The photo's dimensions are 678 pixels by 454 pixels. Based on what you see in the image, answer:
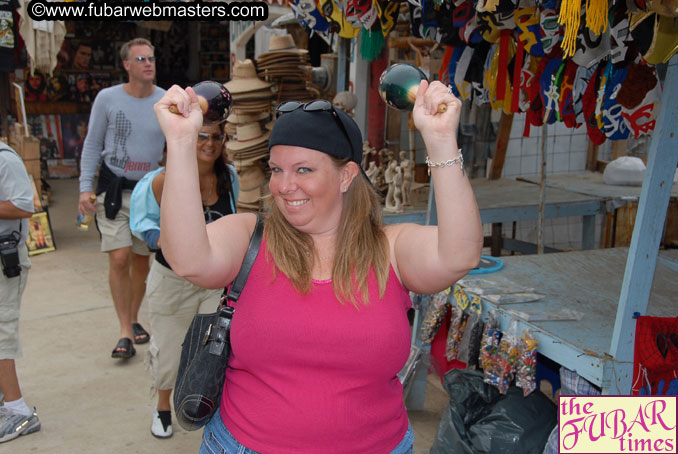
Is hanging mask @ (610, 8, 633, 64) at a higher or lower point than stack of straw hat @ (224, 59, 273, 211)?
higher

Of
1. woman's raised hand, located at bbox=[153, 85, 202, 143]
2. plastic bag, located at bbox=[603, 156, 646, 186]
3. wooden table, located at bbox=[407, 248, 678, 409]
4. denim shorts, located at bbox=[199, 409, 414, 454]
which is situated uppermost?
woman's raised hand, located at bbox=[153, 85, 202, 143]

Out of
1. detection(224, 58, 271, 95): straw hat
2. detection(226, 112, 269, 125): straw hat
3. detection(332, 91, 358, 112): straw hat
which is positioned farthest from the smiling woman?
detection(226, 112, 269, 125): straw hat

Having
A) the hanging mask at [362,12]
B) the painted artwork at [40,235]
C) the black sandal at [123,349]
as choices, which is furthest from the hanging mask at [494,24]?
the painted artwork at [40,235]

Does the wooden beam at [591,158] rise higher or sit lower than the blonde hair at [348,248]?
lower

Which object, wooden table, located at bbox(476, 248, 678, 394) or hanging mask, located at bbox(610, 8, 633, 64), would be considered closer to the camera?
hanging mask, located at bbox(610, 8, 633, 64)

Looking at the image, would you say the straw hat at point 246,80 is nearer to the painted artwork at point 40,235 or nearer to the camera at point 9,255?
the painted artwork at point 40,235

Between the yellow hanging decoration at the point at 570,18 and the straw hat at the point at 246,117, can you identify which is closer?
the yellow hanging decoration at the point at 570,18

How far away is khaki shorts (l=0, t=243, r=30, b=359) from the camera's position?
3.44 m

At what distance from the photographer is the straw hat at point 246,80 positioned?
20.1 ft

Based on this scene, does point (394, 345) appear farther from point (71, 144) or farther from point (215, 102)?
point (71, 144)

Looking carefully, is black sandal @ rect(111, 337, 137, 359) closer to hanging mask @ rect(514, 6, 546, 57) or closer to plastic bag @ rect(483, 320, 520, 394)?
plastic bag @ rect(483, 320, 520, 394)

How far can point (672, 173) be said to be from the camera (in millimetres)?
2365

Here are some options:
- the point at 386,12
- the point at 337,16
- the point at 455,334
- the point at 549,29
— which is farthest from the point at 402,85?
the point at 337,16

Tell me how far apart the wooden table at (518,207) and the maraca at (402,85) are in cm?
302
